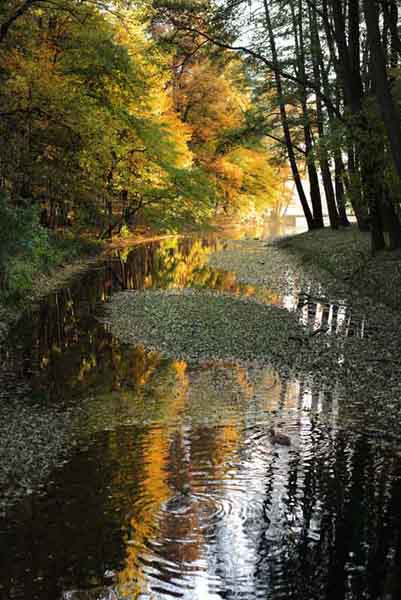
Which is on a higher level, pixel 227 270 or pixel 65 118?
pixel 65 118

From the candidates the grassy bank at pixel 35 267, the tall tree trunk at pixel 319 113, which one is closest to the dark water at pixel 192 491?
the grassy bank at pixel 35 267

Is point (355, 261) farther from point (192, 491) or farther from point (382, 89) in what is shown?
point (192, 491)

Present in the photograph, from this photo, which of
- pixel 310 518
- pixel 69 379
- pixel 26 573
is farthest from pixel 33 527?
pixel 69 379

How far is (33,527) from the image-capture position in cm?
550

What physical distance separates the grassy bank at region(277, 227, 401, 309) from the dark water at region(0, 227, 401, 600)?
695 cm

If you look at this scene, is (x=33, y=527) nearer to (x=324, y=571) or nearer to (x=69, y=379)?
(x=324, y=571)

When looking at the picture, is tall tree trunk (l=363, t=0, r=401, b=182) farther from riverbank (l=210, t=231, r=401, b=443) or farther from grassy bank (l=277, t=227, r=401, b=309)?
grassy bank (l=277, t=227, r=401, b=309)

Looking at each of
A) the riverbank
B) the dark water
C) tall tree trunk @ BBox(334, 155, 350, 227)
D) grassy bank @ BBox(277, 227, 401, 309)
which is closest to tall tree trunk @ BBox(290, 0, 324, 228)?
tall tree trunk @ BBox(334, 155, 350, 227)

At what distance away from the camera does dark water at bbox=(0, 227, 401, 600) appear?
→ 4699 millimetres

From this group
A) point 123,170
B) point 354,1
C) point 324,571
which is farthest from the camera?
point 123,170

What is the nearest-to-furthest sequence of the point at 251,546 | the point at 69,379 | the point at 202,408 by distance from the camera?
the point at 251,546
the point at 202,408
the point at 69,379

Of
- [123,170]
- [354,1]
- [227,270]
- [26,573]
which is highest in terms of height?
[354,1]

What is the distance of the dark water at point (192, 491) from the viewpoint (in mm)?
4699

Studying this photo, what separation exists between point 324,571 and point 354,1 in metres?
16.4
